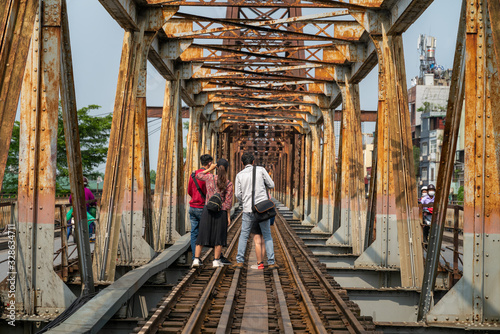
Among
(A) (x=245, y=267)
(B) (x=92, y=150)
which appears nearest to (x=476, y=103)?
(A) (x=245, y=267)

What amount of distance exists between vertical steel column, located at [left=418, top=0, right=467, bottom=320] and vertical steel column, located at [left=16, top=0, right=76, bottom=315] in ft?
13.9

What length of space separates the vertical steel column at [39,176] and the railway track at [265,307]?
1.41 m

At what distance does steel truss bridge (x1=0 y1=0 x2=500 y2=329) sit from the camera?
6203 mm

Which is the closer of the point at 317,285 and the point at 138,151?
the point at 317,285

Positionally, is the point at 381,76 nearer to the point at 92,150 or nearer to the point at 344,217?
the point at 344,217

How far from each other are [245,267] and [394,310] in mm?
2809

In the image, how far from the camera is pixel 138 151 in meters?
11.8

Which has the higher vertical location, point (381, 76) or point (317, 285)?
point (381, 76)

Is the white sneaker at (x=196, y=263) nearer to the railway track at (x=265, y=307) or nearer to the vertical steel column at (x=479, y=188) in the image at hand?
the railway track at (x=265, y=307)

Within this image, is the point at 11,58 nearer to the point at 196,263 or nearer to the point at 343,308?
the point at 343,308

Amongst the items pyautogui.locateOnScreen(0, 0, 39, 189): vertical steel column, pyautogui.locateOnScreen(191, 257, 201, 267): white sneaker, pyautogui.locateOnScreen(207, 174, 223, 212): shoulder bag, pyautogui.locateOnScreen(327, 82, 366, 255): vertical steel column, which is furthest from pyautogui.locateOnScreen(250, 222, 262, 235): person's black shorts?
pyautogui.locateOnScreen(327, 82, 366, 255): vertical steel column

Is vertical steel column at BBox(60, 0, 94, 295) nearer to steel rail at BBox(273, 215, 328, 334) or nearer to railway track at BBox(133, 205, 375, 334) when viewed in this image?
railway track at BBox(133, 205, 375, 334)

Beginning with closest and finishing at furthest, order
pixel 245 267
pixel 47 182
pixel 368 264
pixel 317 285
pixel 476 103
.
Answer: pixel 476 103 → pixel 47 182 → pixel 317 285 → pixel 245 267 → pixel 368 264

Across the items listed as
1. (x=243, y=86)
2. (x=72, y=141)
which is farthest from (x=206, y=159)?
(x=243, y=86)
